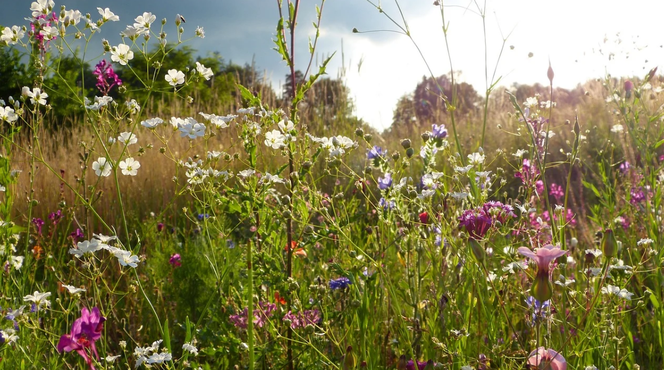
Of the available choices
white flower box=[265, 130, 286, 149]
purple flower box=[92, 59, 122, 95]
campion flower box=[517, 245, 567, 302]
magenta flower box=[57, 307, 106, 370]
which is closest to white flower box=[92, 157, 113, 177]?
white flower box=[265, 130, 286, 149]

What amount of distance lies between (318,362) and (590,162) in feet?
15.3

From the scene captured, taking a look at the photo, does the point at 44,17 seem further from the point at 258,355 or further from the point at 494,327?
the point at 494,327

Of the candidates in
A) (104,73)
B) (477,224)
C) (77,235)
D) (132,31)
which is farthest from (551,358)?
(77,235)

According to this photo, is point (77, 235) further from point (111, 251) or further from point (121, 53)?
point (111, 251)

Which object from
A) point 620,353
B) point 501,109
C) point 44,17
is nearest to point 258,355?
point 620,353

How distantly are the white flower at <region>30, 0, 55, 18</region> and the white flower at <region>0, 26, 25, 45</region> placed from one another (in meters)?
0.08

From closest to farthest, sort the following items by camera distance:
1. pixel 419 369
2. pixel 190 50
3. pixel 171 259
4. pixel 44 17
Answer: pixel 419 369 → pixel 44 17 → pixel 171 259 → pixel 190 50

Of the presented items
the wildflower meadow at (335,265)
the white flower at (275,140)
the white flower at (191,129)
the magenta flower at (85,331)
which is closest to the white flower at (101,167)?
the wildflower meadow at (335,265)

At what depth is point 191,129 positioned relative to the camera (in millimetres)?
1803

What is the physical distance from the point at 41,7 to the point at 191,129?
651 mm

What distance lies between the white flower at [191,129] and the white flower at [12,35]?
0.60m

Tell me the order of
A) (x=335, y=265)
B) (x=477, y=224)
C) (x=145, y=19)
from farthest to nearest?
(x=145, y=19) → (x=335, y=265) → (x=477, y=224)

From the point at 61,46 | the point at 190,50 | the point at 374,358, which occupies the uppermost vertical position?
the point at 190,50

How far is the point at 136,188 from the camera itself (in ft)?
16.8
